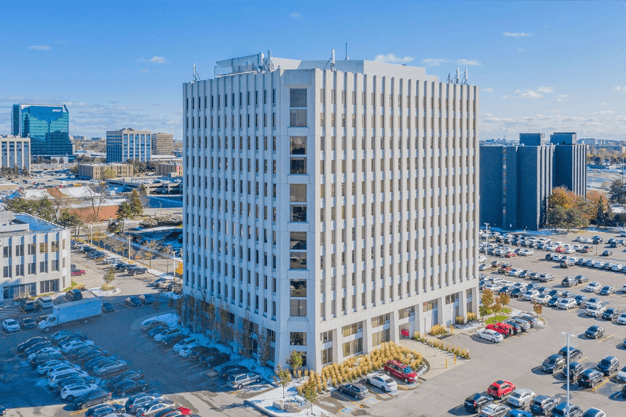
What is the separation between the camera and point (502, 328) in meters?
54.6

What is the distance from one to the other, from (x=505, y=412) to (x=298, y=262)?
18.9m

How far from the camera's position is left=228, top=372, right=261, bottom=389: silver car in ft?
138

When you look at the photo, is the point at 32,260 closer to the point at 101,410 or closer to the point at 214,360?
the point at 214,360

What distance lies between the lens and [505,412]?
124 ft

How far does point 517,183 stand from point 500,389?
89.9 m

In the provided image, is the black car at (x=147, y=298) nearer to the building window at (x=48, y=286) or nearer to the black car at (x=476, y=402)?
the building window at (x=48, y=286)

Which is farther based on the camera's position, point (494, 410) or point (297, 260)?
point (297, 260)

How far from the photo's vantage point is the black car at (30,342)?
166ft

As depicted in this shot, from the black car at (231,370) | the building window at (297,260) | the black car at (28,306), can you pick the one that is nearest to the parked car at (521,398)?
the building window at (297,260)

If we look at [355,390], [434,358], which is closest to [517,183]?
[434,358]

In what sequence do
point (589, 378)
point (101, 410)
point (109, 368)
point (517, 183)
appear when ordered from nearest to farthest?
1. point (101, 410)
2. point (589, 378)
3. point (109, 368)
4. point (517, 183)

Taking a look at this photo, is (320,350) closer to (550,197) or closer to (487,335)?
(487,335)

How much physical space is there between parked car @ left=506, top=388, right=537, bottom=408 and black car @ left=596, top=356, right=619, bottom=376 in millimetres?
9058

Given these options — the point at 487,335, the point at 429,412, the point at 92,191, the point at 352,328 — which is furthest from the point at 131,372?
the point at 92,191
